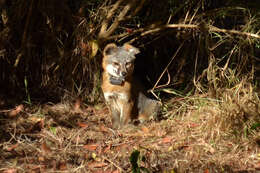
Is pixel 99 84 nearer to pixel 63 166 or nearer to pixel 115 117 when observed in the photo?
pixel 115 117

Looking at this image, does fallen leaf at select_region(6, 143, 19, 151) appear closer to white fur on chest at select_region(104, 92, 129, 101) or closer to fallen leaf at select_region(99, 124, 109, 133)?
fallen leaf at select_region(99, 124, 109, 133)

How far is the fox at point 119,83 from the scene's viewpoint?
Result: 5863 mm

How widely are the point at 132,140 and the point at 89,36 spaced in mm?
1902

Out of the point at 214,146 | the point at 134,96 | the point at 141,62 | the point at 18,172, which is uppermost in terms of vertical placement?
the point at 141,62

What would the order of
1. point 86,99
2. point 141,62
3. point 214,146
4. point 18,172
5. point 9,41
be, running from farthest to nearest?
point 141,62 < point 86,99 < point 9,41 < point 214,146 < point 18,172

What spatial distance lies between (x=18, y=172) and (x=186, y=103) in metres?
3.08

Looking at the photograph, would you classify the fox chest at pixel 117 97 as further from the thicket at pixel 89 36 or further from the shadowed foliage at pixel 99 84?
the thicket at pixel 89 36

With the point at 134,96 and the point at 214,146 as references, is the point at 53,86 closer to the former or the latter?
the point at 134,96

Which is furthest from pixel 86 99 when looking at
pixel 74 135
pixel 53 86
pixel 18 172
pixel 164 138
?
pixel 18 172

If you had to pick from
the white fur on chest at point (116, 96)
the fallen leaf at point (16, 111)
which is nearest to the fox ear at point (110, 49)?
the white fur on chest at point (116, 96)

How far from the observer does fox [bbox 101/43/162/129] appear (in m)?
5.86

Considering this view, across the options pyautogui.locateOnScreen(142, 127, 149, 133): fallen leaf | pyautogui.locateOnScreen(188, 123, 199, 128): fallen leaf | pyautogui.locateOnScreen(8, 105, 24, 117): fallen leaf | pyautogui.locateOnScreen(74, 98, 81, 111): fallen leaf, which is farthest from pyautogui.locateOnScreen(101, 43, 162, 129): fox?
pyautogui.locateOnScreen(8, 105, 24, 117): fallen leaf

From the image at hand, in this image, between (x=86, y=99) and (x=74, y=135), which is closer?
(x=74, y=135)

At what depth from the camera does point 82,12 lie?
20.0 ft
